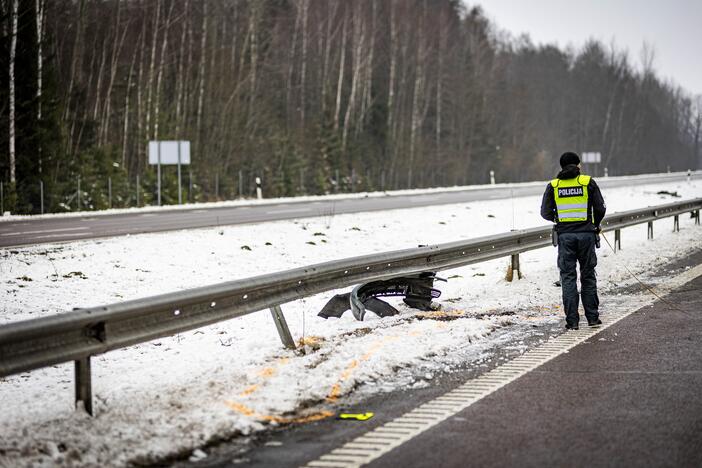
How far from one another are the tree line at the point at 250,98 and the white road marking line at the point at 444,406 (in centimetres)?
2333

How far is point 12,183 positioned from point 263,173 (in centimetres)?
1719

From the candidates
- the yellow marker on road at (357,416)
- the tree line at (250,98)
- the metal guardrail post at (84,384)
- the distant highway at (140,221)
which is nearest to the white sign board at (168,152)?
the tree line at (250,98)

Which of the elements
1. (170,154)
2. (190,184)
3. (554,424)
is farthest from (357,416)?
(190,184)

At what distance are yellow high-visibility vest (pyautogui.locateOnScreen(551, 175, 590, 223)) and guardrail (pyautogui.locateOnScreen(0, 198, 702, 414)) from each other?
188cm

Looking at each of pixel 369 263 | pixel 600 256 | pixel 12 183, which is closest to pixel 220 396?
pixel 369 263

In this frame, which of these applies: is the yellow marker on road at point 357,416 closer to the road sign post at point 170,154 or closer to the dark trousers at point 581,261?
the dark trousers at point 581,261

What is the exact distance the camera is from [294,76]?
5703cm

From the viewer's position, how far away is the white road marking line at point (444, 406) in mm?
4820

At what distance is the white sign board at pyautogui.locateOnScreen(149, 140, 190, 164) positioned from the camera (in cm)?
3474

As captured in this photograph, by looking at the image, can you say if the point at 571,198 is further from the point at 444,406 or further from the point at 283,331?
the point at 444,406

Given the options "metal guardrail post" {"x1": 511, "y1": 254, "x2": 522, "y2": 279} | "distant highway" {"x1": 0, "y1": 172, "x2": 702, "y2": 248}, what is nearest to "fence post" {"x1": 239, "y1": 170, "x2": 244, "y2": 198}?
"distant highway" {"x1": 0, "y1": 172, "x2": 702, "y2": 248}

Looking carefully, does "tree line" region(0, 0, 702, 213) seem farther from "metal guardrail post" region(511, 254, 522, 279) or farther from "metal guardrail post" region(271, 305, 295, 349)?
"metal guardrail post" region(271, 305, 295, 349)

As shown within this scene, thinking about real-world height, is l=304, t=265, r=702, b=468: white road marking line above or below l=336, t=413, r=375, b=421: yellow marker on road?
below

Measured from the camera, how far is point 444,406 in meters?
5.87
